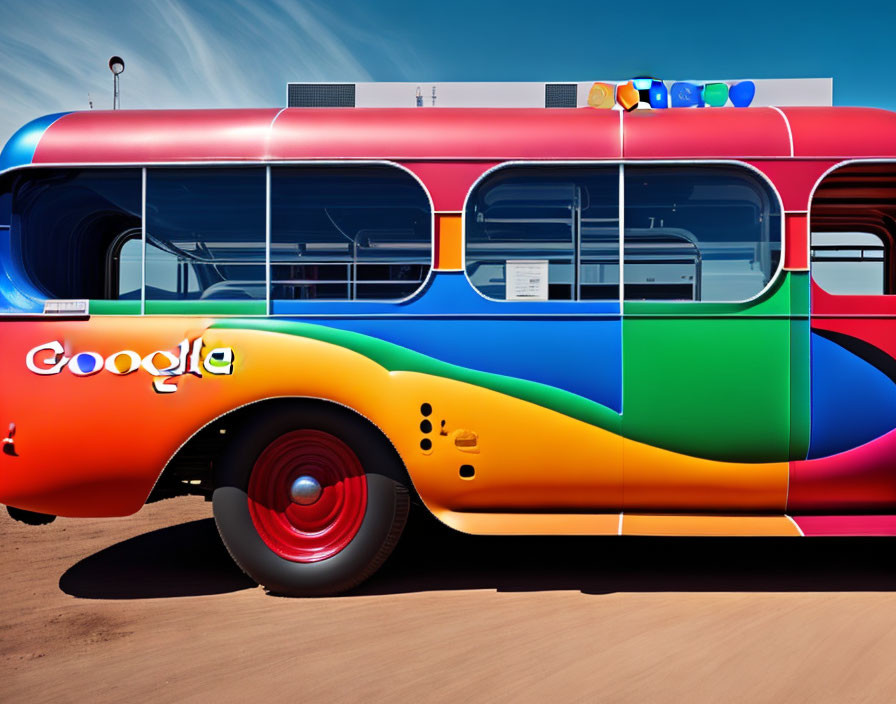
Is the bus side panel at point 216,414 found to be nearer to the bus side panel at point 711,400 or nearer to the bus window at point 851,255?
the bus side panel at point 711,400

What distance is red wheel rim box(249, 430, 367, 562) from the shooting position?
4.03m

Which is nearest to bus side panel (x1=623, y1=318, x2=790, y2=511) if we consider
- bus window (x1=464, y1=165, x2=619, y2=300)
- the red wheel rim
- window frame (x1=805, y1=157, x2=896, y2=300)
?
window frame (x1=805, y1=157, x2=896, y2=300)

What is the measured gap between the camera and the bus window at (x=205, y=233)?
13.3 feet

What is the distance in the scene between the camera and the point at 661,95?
169 inches

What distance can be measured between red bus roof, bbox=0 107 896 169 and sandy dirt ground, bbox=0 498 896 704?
2.53 metres

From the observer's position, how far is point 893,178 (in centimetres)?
411

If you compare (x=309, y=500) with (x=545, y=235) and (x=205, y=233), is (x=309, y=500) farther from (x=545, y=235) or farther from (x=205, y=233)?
(x=545, y=235)

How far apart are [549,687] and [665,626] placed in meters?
0.92

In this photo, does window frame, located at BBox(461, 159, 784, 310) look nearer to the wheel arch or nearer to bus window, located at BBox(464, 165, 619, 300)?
bus window, located at BBox(464, 165, 619, 300)

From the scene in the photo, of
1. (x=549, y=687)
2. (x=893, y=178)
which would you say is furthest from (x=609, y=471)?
(x=893, y=178)

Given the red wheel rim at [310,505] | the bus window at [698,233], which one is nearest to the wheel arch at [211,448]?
the red wheel rim at [310,505]

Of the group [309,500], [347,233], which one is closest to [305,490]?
[309,500]

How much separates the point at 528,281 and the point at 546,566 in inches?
74.3

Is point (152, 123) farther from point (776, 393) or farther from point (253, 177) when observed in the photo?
point (776, 393)
